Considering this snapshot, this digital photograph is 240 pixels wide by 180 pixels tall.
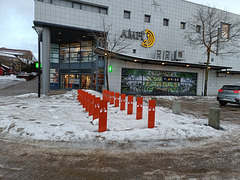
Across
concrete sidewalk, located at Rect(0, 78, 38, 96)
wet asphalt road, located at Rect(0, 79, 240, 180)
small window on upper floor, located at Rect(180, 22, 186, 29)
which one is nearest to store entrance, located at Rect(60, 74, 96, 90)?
concrete sidewalk, located at Rect(0, 78, 38, 96)

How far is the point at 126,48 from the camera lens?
19.3 metres

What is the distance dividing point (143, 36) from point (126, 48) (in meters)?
3.33

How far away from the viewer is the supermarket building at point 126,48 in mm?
16750

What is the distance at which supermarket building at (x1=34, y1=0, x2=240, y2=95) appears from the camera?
55.0ft

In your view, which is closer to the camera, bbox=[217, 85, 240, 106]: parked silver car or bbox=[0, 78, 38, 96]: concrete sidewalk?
bbox=[217, 85, 240, 106]: parked silver car

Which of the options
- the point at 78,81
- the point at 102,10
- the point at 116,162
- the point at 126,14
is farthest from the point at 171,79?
the point at 116,162

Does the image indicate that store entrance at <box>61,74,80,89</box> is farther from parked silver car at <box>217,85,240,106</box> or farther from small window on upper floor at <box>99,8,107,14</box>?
parked silver car at <box>217,85,240,106</box>

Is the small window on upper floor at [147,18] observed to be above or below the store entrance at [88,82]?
above

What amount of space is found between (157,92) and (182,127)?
51.9ft

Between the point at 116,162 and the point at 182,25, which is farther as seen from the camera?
the point at 182,25

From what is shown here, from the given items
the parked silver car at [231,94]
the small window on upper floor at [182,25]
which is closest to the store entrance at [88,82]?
the parked silver car at [231,94]

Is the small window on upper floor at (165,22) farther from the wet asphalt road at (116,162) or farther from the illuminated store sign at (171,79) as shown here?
the wet asphalt road at (116,162)

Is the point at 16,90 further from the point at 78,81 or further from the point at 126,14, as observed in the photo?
the point at 126,14

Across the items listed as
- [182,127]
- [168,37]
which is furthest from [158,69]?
[182,127]
